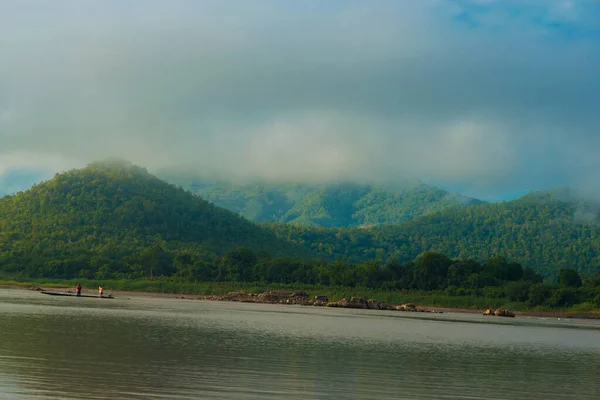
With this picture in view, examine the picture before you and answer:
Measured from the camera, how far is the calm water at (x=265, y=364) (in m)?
27.3

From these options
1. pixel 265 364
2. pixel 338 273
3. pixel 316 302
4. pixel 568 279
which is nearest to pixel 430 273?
pixel 338 273

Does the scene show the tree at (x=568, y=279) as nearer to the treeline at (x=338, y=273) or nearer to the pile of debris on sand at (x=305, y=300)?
the treeline at (x=338, y=273)

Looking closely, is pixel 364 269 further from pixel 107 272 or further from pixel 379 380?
pixel 379 380

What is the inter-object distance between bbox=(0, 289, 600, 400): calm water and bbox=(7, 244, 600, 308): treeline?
8588cm

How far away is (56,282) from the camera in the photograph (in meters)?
154

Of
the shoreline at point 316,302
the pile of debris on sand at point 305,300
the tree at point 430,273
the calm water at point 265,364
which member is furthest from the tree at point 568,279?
the calm water at point 265,364

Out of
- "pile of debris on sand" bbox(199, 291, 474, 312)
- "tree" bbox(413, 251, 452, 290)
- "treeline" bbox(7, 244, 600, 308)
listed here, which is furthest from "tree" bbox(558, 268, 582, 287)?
"pile of debris on sand" bbox(199, 291, 474, 312)

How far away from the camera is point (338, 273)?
522 ft

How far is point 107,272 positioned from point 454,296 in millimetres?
80856

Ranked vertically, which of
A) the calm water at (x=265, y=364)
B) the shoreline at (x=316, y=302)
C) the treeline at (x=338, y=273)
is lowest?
the calm water at (x=265, y=364)

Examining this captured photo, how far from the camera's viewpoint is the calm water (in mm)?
27297

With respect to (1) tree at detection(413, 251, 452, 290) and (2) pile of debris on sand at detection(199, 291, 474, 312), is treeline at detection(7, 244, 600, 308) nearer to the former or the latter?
(1) tree at detection(413, 251, 452, 290)

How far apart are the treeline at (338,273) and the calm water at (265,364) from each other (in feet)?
282

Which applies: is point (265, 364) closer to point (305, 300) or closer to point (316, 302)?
point (316, 302)
